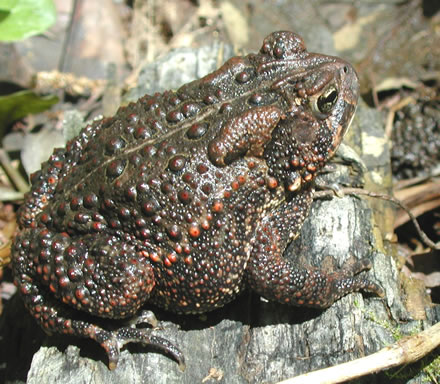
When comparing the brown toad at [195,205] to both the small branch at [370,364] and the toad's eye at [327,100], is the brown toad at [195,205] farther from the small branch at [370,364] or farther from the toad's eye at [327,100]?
the small branch at [370,364]

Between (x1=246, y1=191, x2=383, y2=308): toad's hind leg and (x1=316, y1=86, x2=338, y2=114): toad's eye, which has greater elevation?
(x1=316, y1=86, x2=338, y2=114): toad's eye

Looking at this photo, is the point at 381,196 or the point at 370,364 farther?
the point at 381,196

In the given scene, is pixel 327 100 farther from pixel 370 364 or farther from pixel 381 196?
pixel 370 364

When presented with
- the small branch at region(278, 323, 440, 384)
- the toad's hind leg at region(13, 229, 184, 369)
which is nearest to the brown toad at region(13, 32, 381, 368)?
the toad's hind leg at region(13, 229, 184, 369)

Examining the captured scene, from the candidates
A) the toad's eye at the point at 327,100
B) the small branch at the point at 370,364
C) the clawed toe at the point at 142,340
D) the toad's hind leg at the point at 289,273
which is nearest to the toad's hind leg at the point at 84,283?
the clawed toe at the point at 142,340

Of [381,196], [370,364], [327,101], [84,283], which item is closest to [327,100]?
[327,101]

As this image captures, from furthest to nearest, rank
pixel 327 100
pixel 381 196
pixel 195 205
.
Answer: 1. pixel 381 196
2. pixel 327 100
3. pixel 195 205

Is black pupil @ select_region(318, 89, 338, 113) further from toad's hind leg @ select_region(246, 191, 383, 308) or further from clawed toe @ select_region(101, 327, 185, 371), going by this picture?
→ clawed toe @ select_region(101, 327, 185, 371)
